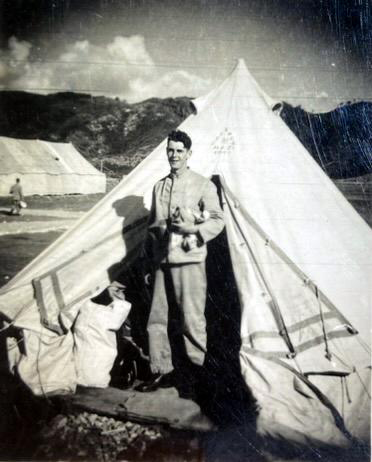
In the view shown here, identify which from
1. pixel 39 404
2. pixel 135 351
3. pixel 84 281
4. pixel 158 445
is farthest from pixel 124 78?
pixel 158 445

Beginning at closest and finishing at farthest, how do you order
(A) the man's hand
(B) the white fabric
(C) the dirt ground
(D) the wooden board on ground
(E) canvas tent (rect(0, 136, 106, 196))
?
1. (C) the dirt ground
2. (D) the wooden board on ground
3. (A) the man's hand
4. (B) the white fabric
5. (E) canvas tent (rect(0, 136, 106, 196))

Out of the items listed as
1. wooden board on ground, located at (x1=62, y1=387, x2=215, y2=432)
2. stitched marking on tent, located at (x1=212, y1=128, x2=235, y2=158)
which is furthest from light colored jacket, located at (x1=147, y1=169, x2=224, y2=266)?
wooden board on ground, located at (x1=62, y1=387, x2=215, y2=432)

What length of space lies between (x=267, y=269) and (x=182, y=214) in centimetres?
69

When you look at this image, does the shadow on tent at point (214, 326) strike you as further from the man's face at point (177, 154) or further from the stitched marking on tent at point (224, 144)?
the man's face at point (177, 154)

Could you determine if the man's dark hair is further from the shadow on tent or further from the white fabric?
the white fabric

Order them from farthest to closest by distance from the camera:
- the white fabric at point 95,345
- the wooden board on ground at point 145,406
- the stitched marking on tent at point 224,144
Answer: the stitched marking on tent at point 224,144 → the white fabric at point 95,345 → the wooden board on ground at point 145,406

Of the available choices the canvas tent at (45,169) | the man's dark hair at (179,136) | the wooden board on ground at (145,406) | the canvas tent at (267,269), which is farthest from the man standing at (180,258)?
the canvas tent at (45,169)

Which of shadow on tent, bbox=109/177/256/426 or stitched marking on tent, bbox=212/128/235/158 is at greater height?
stitched marking on tent, bbox=212/128/235/158

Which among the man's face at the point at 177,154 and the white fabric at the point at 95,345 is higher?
the man's face at the point at 177,154

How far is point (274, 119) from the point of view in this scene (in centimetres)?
284

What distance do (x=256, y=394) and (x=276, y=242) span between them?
1.01 metres

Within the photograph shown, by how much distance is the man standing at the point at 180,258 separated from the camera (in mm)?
2207

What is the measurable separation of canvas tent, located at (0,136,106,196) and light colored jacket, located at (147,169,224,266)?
268 inches

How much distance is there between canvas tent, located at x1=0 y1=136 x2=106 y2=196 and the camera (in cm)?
866
